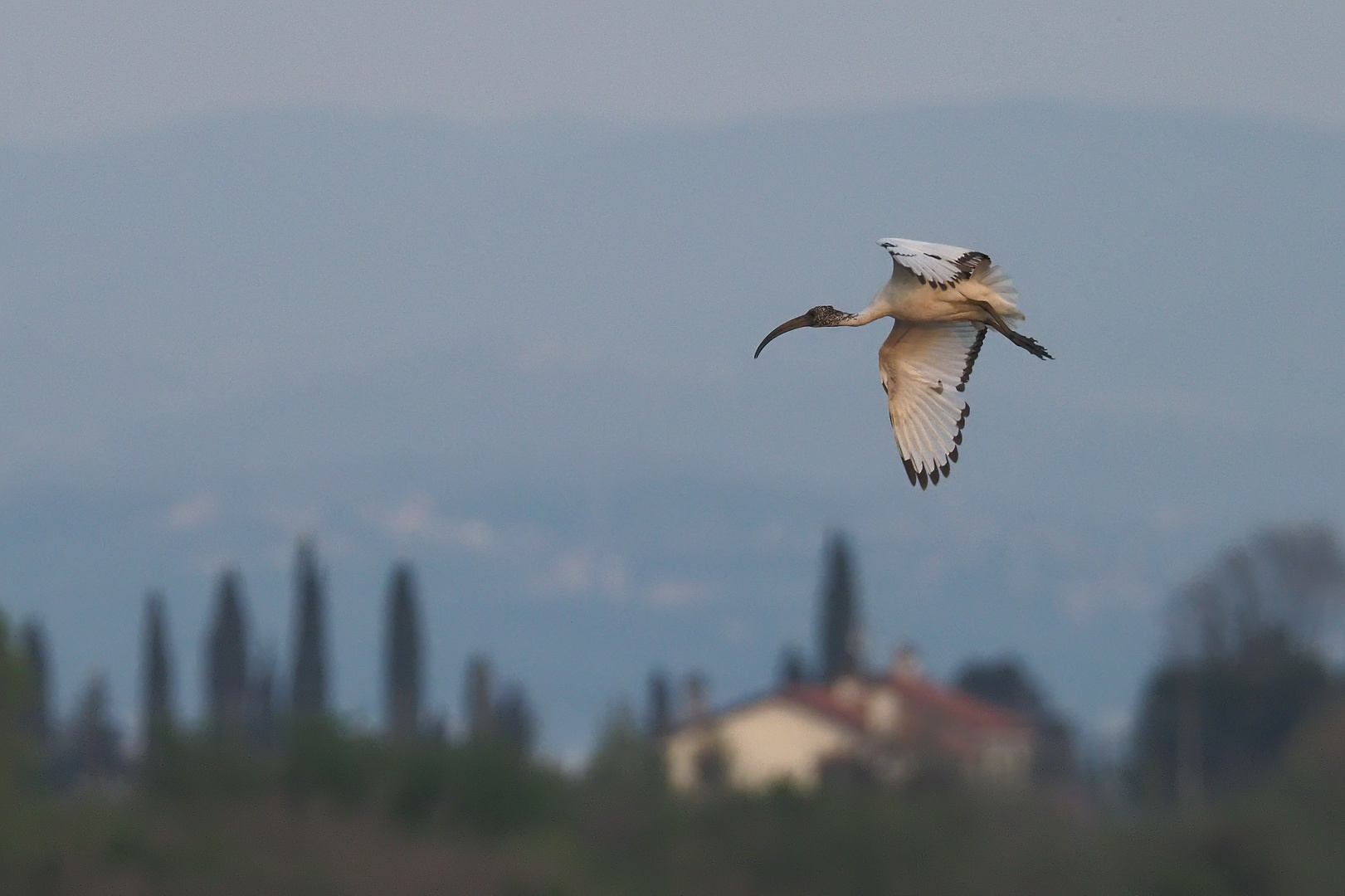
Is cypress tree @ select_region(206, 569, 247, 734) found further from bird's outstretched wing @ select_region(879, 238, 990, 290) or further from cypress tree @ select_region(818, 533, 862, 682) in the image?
bird's outstretched wing @ select_region(879, 238, 990, 290)

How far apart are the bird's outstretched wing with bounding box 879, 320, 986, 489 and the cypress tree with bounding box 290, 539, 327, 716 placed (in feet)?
269

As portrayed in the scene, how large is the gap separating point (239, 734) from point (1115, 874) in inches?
759

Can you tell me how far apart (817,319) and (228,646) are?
90.3 metres

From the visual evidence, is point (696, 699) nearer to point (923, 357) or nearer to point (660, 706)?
point (660, 706)

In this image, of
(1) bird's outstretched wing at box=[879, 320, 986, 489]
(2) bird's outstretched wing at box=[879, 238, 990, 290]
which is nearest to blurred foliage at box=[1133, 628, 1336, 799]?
(1) bird's outstretched wing at box=[879, 320, 986, 489]

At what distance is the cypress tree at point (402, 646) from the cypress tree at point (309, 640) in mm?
2187

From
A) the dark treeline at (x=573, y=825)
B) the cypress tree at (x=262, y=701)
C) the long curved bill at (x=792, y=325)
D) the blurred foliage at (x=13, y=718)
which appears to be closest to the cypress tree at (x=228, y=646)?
the cypress tree at (x=262, y=701)

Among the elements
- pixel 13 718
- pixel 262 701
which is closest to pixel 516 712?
pixel 262 701

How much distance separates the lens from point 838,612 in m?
101

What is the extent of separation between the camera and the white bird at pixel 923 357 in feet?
59.4

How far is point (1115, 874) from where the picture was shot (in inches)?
1802

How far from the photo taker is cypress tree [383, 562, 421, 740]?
4060 inches

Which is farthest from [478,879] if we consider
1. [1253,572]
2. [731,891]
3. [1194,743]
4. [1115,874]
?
[1253,572]

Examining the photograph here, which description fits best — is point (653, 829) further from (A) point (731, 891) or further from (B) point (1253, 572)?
(B) point (1253, 572)
